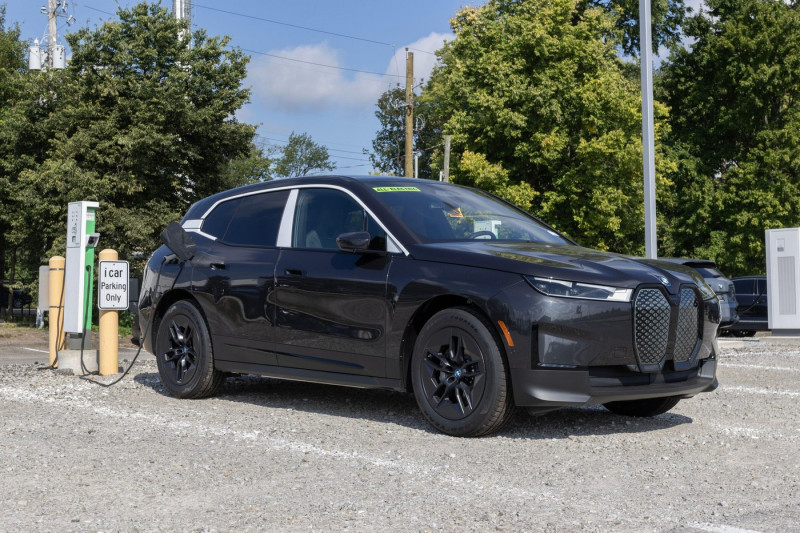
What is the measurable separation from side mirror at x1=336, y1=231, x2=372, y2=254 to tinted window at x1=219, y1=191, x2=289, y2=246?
3.56 feet

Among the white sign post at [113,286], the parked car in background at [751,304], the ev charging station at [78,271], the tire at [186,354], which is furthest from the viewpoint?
the parked car in background at [751,304]

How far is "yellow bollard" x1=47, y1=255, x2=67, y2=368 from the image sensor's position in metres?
10.7

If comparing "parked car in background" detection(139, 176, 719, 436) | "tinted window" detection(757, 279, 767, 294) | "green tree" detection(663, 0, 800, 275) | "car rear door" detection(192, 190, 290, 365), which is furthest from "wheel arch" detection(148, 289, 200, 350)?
"green tree" detection(663, 0, 800, 275)

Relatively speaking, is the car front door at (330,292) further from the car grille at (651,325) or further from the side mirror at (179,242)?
the car grille at (651,325)

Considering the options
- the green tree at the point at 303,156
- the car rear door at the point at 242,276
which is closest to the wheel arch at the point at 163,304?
the car rear door at the point at 242,276

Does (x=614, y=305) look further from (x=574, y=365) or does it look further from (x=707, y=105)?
(x=707, y=105)

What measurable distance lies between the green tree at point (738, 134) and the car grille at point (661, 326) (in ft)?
111

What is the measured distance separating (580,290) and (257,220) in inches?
120

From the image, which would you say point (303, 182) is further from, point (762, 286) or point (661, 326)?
point (762, 286)

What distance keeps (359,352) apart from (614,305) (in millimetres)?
1824

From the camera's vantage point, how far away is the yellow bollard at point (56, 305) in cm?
1069

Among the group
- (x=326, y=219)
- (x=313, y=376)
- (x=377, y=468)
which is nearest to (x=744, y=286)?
(x=326, y=219)

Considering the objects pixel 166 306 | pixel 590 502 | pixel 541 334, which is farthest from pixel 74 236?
pixel 590 502

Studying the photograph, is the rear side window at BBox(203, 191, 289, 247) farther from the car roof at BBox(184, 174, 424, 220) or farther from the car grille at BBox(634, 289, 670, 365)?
the car grille at BBox(634, 289, 670, 365)
